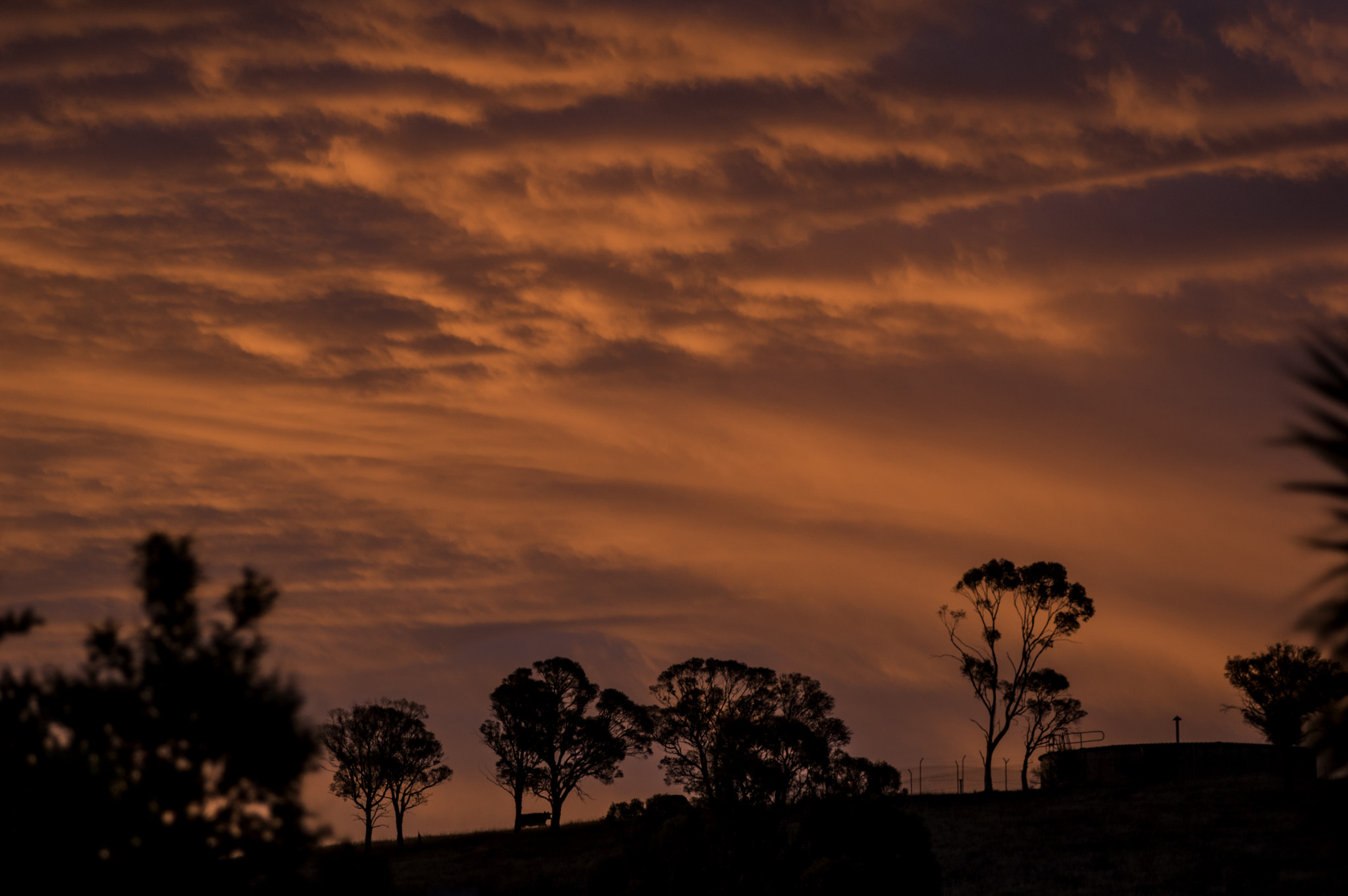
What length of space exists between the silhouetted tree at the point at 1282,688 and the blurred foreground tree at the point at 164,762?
75.5 metres

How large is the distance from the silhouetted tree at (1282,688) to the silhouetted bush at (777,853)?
31.8 meters

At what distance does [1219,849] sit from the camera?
62906 millimetres

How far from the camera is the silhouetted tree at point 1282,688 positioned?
7762 cm

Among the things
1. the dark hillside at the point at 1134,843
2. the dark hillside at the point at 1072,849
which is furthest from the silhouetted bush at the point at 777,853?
the dark hillside at the point at 1134,843

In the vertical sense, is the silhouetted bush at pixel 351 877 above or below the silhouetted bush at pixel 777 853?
above

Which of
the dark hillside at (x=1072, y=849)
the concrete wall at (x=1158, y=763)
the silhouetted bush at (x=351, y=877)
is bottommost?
the dark hillside at (x=1072, y=849)

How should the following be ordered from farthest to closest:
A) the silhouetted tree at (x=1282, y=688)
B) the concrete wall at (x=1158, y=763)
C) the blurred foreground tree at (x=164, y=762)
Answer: the concrete wall at (x=1158, y=763), the silhouetted tree at (x=1282, y=688), the blurred foreground tree at (x=164, y=762)

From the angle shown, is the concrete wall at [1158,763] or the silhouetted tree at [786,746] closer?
the silhouetted tree at [786,746]

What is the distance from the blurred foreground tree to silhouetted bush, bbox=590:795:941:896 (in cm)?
3498

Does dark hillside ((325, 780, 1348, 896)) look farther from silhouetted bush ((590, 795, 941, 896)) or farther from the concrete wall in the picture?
the concrete wall

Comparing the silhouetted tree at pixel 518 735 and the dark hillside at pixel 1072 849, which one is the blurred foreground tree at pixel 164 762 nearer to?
the dark hillside at pixel 1072 849

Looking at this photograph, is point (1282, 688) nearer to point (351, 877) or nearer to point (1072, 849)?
point (1072, 849)

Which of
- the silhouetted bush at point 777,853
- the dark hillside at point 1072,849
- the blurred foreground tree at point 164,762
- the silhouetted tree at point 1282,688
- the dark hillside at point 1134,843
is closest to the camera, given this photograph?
the blurred foreground tree at point 164,762

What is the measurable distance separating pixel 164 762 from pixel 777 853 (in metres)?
44.9
